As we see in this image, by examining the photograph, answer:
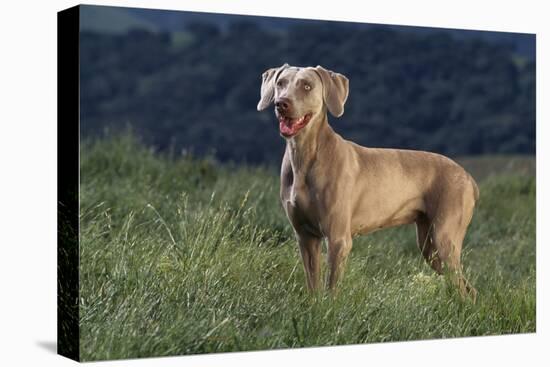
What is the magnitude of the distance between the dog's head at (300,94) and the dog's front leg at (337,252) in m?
0.65

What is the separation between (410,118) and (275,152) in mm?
1941

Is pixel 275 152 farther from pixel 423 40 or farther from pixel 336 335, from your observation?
pixel 336 335

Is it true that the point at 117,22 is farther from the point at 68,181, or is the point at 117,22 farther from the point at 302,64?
the point at 68,181

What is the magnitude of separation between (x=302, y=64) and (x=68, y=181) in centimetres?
995

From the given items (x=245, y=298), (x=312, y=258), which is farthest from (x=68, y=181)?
(x=312, y=258)

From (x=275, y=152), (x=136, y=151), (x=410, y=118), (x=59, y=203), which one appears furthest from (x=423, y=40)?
(x=59, y=203)

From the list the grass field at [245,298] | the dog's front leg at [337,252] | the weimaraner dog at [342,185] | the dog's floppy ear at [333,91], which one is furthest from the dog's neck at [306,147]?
the grass field at [245,298]

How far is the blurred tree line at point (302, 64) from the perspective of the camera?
14.3 metres

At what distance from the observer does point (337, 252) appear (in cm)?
592

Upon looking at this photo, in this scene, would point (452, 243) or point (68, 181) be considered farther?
point (452, 243)

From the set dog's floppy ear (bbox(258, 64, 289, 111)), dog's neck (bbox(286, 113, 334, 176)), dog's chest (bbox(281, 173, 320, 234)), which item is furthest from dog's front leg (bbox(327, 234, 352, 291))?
dog's floppy ear (bbox(258, 64, 289, 111))

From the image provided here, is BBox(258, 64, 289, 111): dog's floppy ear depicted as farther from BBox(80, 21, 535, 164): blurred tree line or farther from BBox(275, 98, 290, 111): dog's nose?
BBox(80, 21, 535, 164): blurred tree line

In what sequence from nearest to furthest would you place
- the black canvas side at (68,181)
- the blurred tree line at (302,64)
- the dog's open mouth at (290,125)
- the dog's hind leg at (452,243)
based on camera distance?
the black canvas side at (68,181) → the dog's open mouth at (290,125) → the dog's hind leg at (452,243) → the blurred tree line at (302,64)

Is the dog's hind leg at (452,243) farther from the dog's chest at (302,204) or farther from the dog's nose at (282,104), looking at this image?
the dog's nose at (282,104)
